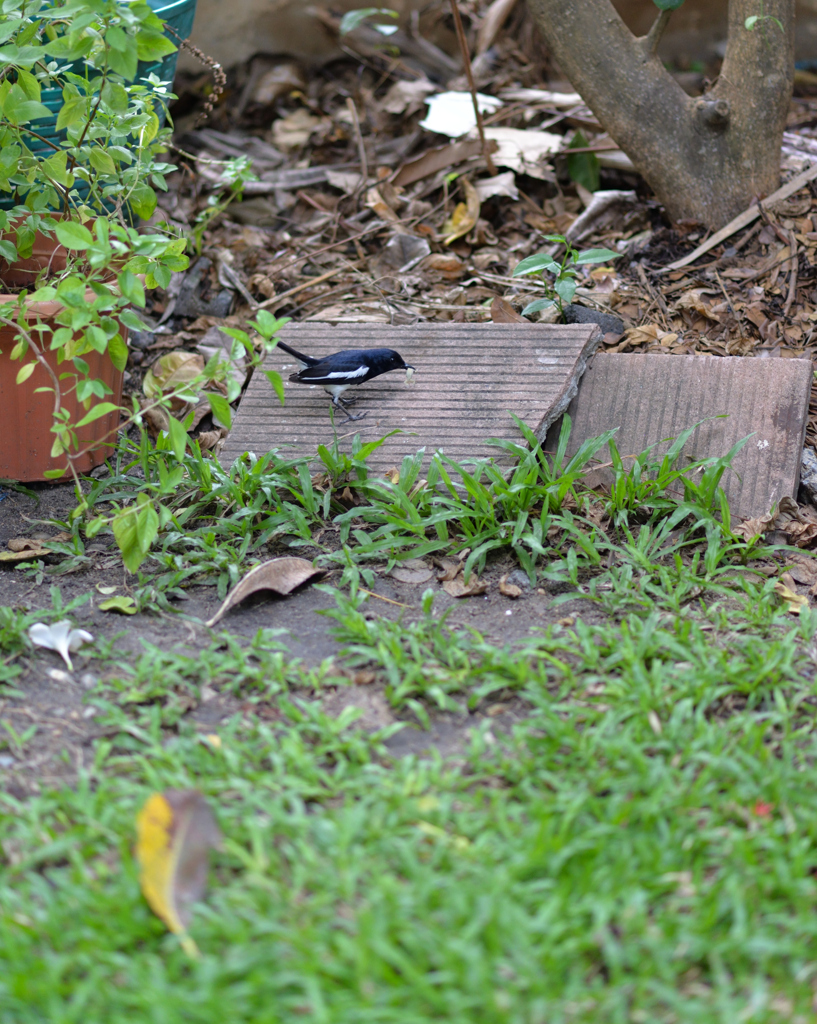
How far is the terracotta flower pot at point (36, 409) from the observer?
124 inches

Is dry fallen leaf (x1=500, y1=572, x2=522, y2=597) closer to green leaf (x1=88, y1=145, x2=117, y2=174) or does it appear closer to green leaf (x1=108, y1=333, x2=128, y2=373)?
green leaf (x1=108, y1=333, x2=128, y2=373)

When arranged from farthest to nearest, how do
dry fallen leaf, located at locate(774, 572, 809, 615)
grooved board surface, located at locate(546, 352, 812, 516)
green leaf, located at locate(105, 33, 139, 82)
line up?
1. grooved board surface, located at locate(546, 352, 812, 516)
2. dry fallen leaf, located at locate(774, 572, 809, 615)
3. green leaf, located at locate(105, 33, 139, 82)

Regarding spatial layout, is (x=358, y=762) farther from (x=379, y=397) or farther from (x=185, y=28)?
(x=185, y=28)

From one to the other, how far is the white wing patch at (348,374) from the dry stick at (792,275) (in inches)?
71.8

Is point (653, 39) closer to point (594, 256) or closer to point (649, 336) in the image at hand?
point (594, 256)

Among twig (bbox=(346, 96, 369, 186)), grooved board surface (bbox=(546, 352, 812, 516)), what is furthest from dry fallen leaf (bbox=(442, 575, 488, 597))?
twig (bbox=(346, 96, 369, 186))

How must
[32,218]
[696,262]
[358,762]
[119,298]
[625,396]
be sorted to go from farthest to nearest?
[696,262], [625,396], [32,218], [119,298], [358,762]

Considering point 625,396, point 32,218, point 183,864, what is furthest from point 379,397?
point 183,864

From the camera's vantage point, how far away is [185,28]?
422 centimetres

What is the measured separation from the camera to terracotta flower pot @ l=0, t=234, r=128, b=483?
3.14 metres

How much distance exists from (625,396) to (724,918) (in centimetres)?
196

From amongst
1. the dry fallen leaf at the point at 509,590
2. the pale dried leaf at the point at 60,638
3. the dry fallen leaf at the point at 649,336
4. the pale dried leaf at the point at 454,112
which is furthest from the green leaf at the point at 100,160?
the pale dried leaf at the point at 454,112

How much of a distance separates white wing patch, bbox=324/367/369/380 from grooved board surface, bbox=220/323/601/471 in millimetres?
176

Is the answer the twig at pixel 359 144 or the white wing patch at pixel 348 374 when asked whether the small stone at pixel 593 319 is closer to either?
the white wing patch at pixel 348 374
